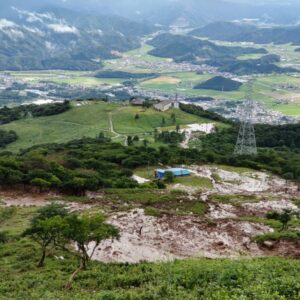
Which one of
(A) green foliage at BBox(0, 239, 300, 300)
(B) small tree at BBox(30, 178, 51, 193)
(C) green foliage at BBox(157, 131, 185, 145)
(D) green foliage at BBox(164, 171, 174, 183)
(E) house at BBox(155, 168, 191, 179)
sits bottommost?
(C) green foliage at BBox(157, 131, 185, 145)

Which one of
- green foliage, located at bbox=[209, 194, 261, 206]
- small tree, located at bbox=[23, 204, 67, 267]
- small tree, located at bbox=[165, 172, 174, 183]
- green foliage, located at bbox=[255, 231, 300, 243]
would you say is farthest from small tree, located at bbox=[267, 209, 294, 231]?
small tree, located at bbox=[165, 172, 174, 183]

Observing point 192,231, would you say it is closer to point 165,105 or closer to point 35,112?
point 165,105

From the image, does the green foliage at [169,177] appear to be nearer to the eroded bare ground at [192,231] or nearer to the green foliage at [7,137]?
the eroded bare ground at [192,231]

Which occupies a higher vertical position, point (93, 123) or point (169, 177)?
point (169, 177)

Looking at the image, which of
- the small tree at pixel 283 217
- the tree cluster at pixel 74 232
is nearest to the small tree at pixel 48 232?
the tree cluster at pixel 74 232

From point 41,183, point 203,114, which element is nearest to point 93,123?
point 203,114

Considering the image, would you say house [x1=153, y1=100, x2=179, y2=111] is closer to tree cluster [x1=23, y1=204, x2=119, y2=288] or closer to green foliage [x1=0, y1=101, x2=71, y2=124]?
green foliage [x1=0, y1=101, x2=71, y2=124]
